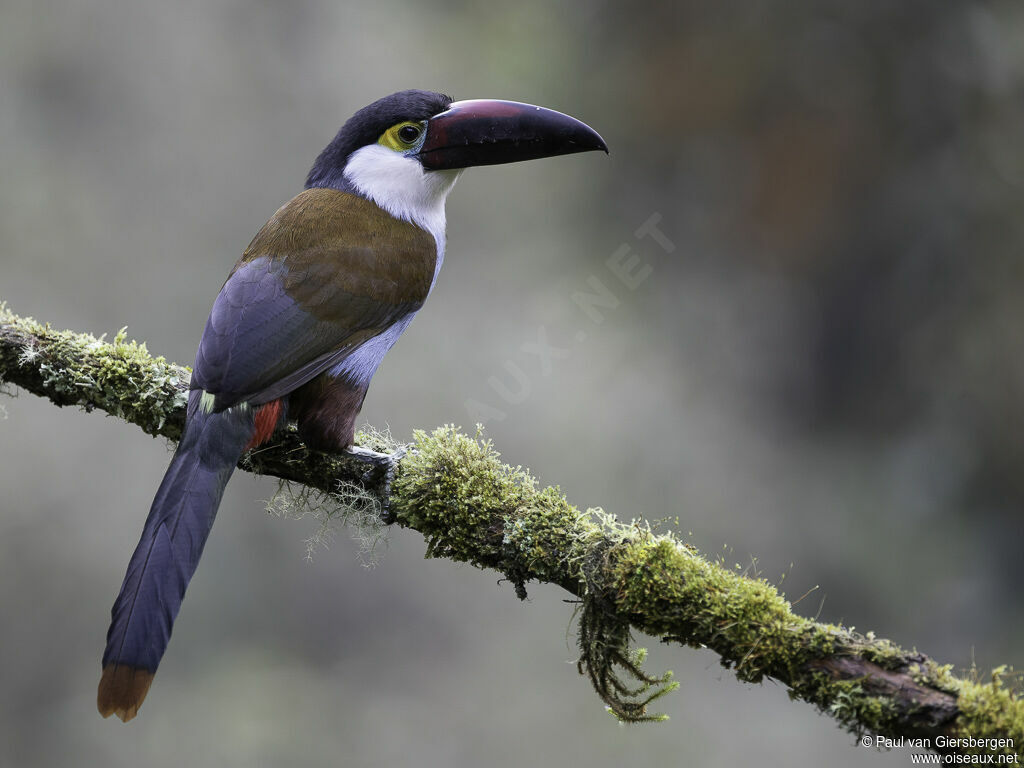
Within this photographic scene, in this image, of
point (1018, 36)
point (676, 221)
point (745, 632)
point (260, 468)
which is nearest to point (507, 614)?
point (676, 221)

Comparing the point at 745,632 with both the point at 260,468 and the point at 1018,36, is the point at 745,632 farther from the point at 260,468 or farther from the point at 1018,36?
the point at 1018,36

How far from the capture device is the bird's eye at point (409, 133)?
329 centimetres

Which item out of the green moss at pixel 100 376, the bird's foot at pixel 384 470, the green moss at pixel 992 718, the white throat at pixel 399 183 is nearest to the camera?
the green moss at pixel 992 718

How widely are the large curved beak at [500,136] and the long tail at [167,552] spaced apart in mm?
1188

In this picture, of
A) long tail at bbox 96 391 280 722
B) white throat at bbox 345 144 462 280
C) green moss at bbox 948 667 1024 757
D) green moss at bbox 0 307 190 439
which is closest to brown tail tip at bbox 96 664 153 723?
long tail at bbox 96 391 280 722

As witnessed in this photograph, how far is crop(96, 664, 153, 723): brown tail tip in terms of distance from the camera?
2.15 metres

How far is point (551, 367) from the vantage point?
5902mm

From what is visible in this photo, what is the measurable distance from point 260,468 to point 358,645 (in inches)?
122

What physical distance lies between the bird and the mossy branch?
0.20 metres

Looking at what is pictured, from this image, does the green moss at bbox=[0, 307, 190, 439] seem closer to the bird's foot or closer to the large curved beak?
the bird's foot

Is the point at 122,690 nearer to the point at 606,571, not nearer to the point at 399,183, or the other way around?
the point at 606,571

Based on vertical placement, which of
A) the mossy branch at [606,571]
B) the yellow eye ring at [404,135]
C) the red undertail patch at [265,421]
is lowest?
the mossy branch at [606,571]

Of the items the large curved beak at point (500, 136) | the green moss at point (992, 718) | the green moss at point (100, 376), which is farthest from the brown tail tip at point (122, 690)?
the large curved beak at point (500, 136)

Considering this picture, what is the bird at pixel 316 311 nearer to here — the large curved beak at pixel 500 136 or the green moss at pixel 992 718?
the large curved beak at pixel 500 136
